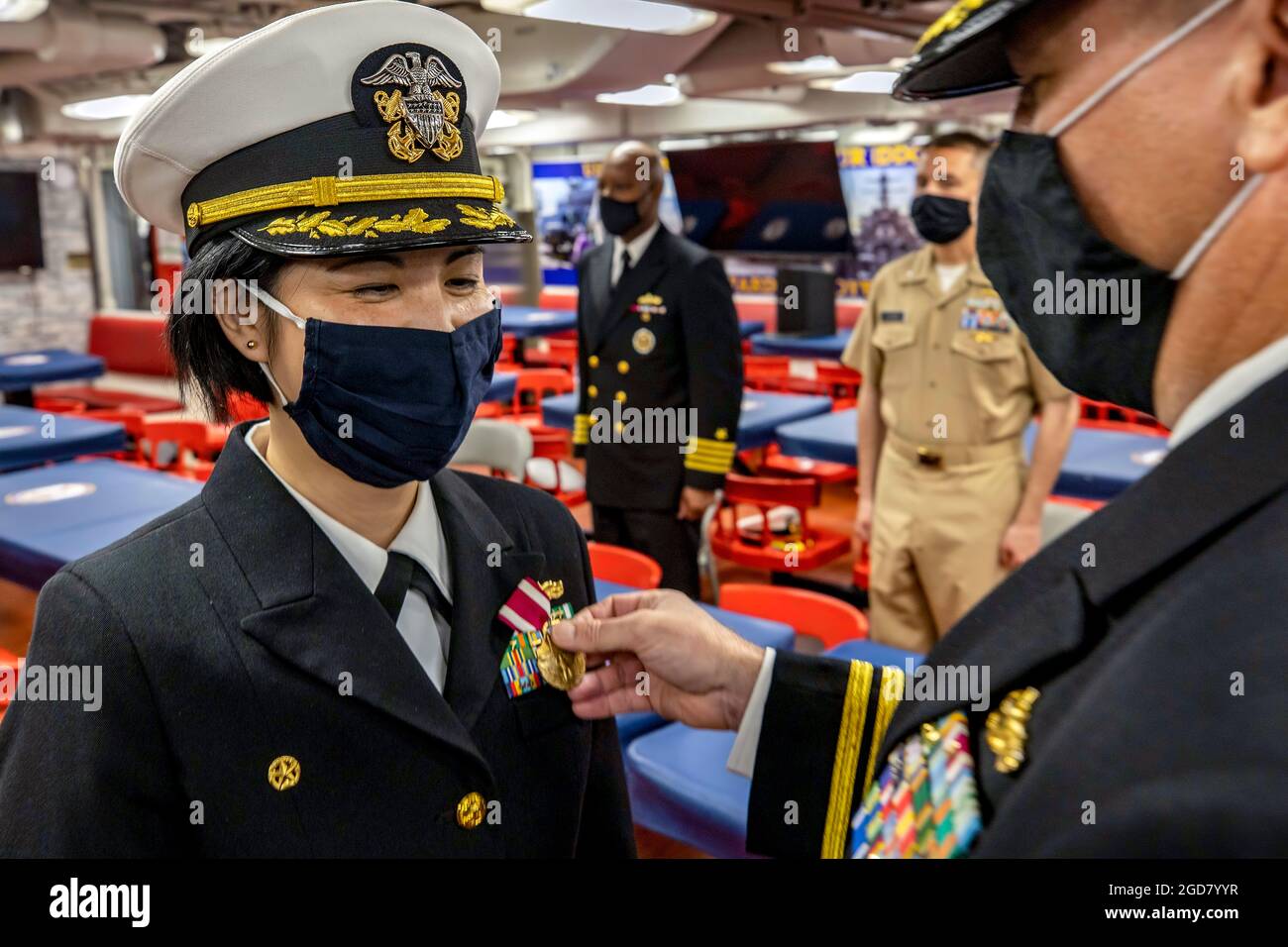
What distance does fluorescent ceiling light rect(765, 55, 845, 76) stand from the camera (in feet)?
23.8

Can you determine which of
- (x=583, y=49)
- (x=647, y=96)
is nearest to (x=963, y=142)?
(x=583, y=49)

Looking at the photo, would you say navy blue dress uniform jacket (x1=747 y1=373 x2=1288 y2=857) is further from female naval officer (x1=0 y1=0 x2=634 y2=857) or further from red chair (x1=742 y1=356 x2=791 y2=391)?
red chair (x1=742 y1=356 x2=791 y2=391)

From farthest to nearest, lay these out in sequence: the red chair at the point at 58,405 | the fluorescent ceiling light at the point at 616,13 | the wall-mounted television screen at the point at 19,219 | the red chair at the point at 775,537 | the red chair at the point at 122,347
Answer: the wall-mounted television screen at the point at 19,219, the red chair at the point at 122,347, the red chair at the point at 58,405, the fluorescent ceiling light at the point at 616,13, the red chair at the point at 775,537

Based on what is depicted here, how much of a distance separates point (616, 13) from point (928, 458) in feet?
10.00

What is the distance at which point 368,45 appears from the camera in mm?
1217

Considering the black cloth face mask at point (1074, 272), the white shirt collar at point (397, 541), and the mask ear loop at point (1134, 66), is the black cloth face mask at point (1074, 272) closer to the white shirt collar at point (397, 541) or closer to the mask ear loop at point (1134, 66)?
the mask ear loop at point (1134, 66)

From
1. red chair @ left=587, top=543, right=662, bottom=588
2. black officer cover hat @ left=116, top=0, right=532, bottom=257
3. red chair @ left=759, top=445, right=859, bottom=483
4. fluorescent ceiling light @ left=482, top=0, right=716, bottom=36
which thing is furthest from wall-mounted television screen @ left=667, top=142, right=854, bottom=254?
black officer cover hat @ left=116, top=0, right=532, bottom=257

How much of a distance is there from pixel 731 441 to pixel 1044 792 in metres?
3.25

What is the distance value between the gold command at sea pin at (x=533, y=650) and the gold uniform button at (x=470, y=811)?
0.15 m

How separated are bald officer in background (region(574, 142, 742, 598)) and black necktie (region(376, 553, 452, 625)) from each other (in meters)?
2.68

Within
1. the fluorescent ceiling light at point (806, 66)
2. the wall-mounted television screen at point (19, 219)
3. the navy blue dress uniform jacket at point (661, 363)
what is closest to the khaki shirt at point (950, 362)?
the navy blue dress uniform jacket at point (661, 363)

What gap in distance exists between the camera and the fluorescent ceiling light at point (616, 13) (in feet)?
15.6
